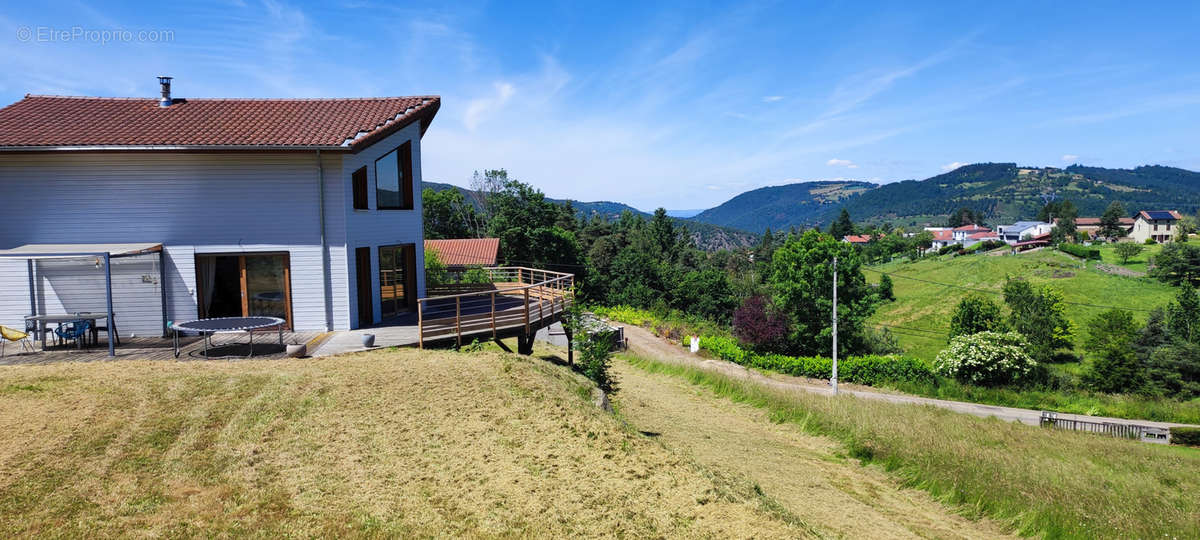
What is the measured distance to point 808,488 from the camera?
31.1 feet

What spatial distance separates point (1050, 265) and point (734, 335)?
49.9 metres

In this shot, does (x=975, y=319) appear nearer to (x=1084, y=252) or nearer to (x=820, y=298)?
(x=820, y=298)

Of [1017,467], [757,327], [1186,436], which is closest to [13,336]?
[1017,467]

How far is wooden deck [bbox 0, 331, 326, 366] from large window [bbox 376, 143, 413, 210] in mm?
4067

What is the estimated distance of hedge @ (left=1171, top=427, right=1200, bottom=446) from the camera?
71.6ft

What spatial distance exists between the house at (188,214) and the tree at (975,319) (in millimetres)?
46624

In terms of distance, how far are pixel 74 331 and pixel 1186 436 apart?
1374 inches

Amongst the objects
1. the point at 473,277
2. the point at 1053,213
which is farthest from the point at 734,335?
the point at 1053,213

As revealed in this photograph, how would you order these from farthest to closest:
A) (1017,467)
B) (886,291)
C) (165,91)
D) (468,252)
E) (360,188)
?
(886,291) < (468,252) < (165,91) < (360,188) < (1017,467)

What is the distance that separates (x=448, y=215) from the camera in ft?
211

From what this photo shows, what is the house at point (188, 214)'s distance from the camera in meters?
12.9

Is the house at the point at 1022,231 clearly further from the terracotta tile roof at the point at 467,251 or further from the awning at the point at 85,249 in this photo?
the awning at the point at 85,249

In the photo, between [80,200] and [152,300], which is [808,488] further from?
[80,200]

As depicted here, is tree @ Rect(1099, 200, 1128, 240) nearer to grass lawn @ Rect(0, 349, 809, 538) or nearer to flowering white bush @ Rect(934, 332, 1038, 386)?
flowering white bush @ Rect(934, 332, 1038, 386)
